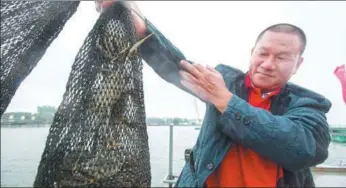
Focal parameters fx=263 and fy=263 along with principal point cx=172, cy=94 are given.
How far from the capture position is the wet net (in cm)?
86

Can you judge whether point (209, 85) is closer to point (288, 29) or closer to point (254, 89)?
point (254, 89)

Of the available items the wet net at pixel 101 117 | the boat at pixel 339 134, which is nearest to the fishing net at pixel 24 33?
the wet net at pixel 101 117

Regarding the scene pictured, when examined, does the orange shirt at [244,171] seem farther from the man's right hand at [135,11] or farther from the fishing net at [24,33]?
the fishing net at [24,33]

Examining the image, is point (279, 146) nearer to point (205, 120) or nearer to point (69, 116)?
point (205, 120)

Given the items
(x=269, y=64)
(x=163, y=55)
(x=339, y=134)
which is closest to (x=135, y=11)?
(x=163, y=55)

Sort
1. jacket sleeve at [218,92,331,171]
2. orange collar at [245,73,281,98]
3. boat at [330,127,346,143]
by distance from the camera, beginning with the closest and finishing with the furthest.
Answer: jacket sleeve at [218,92,331,171]
orange collar at [245,73,281,98]
boat at [330,127,346,143]

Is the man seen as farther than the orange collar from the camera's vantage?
No

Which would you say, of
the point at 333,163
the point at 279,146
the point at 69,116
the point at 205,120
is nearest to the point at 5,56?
the point at 69,116

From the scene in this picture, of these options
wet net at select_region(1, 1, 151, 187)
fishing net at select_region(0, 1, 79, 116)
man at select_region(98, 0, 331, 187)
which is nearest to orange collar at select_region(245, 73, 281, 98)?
man at select_region(98, 0, 331, 187)

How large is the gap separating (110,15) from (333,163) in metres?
1.25

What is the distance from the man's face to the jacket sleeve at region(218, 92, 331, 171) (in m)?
0.13

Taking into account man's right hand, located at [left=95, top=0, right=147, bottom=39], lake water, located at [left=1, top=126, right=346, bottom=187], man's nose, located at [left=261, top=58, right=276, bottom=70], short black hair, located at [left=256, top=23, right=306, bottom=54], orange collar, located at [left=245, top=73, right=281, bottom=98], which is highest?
man's right hand, located at [left=95, top=0, right=147, bottom=39]

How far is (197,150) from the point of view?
0.95 meters

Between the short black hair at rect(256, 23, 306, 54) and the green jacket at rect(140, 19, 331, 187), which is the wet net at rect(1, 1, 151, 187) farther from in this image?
the short black hair at rect(256, 23, 306, 54)
